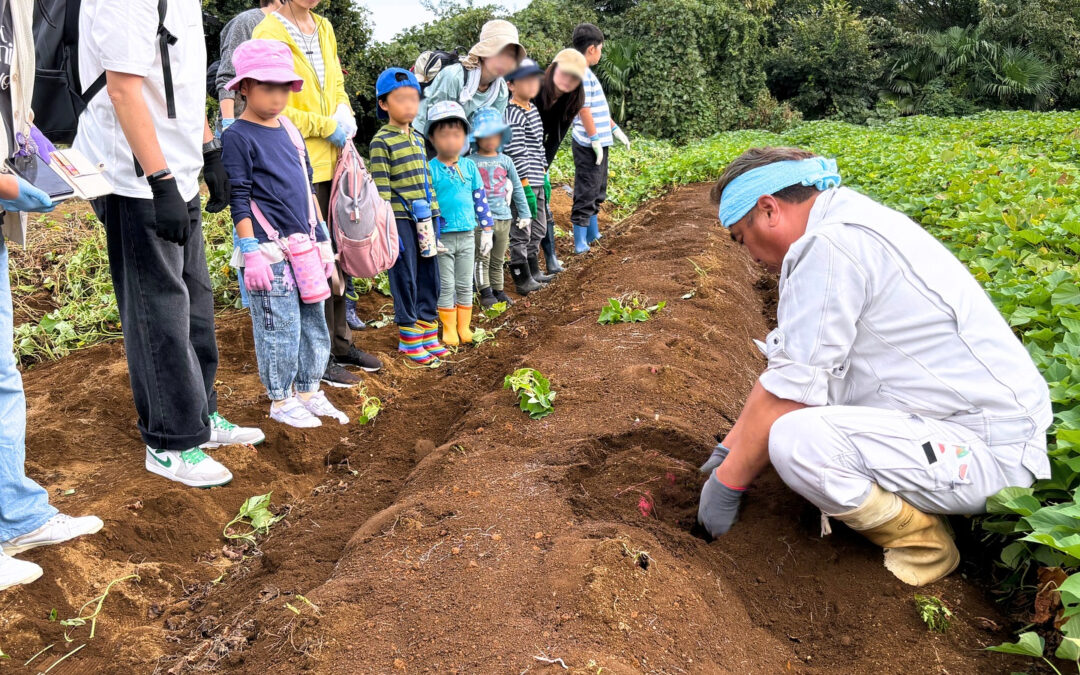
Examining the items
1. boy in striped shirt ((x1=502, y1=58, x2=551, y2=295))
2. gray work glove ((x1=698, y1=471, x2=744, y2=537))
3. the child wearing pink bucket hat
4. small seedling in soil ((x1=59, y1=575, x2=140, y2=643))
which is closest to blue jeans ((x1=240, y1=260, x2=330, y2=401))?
the child wearing pink bucket hat

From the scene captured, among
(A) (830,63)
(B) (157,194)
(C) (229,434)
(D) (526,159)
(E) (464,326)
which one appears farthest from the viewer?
(A) (830,63)

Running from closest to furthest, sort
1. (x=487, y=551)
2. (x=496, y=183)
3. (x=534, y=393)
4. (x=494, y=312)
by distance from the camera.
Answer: (x=487, y=551) < (x=534, y=393) < (x=496, y=183) < (x=494, y=312)

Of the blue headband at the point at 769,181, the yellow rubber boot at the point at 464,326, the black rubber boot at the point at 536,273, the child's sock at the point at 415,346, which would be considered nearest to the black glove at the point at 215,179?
the child's sock at the point at 415,346

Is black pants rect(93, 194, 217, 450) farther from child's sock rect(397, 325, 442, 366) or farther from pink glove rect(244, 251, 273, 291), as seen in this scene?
child's sock rect(397, 325, 442, 366)

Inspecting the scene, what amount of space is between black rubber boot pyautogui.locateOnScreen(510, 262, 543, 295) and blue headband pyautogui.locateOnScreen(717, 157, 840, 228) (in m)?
4.67

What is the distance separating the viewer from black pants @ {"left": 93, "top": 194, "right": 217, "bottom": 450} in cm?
331

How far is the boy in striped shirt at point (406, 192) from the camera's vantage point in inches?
201

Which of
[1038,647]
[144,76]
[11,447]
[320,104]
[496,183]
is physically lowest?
[1038,647]

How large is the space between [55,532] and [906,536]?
3019 millimetres

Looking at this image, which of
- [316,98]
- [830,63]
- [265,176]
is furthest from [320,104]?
[830,63]

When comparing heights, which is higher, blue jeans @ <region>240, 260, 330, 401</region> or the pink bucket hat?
the pink bucket hat

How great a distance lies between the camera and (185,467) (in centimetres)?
364

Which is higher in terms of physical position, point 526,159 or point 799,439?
point 526,159

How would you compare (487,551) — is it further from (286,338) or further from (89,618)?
(286,338)
